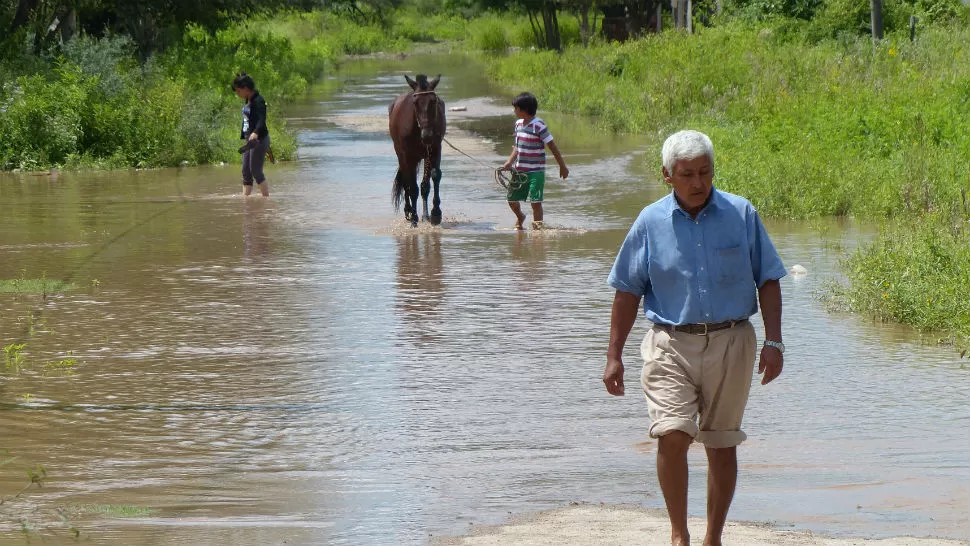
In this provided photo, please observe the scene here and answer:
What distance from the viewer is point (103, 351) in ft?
30.8

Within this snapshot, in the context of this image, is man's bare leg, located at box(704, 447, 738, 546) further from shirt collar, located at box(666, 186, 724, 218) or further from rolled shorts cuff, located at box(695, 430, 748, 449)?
shirt collar, located at box(666, 186, 724, 218)

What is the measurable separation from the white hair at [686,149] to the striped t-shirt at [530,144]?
364 inches

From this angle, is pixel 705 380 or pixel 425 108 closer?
pixel 705 380

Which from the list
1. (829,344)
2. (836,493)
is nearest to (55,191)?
(829,344)

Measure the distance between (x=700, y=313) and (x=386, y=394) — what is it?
3334 millimetres

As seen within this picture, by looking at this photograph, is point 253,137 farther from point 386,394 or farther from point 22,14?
point 22,14

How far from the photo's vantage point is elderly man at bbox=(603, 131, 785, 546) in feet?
17.5

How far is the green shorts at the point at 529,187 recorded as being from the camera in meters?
14.6

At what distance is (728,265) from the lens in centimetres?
538

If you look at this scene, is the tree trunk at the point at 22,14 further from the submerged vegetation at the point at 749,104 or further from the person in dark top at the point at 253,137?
the person in dark top at the point at 253,137

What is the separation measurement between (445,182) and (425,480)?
13459mm

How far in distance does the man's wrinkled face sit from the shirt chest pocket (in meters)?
0.21

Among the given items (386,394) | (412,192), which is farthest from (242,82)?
(386,394)

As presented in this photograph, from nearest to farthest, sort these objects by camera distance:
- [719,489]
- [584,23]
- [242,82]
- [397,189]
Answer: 1. [719,489]
2. [397,189]
3. [242,82]
4. [584,23]
